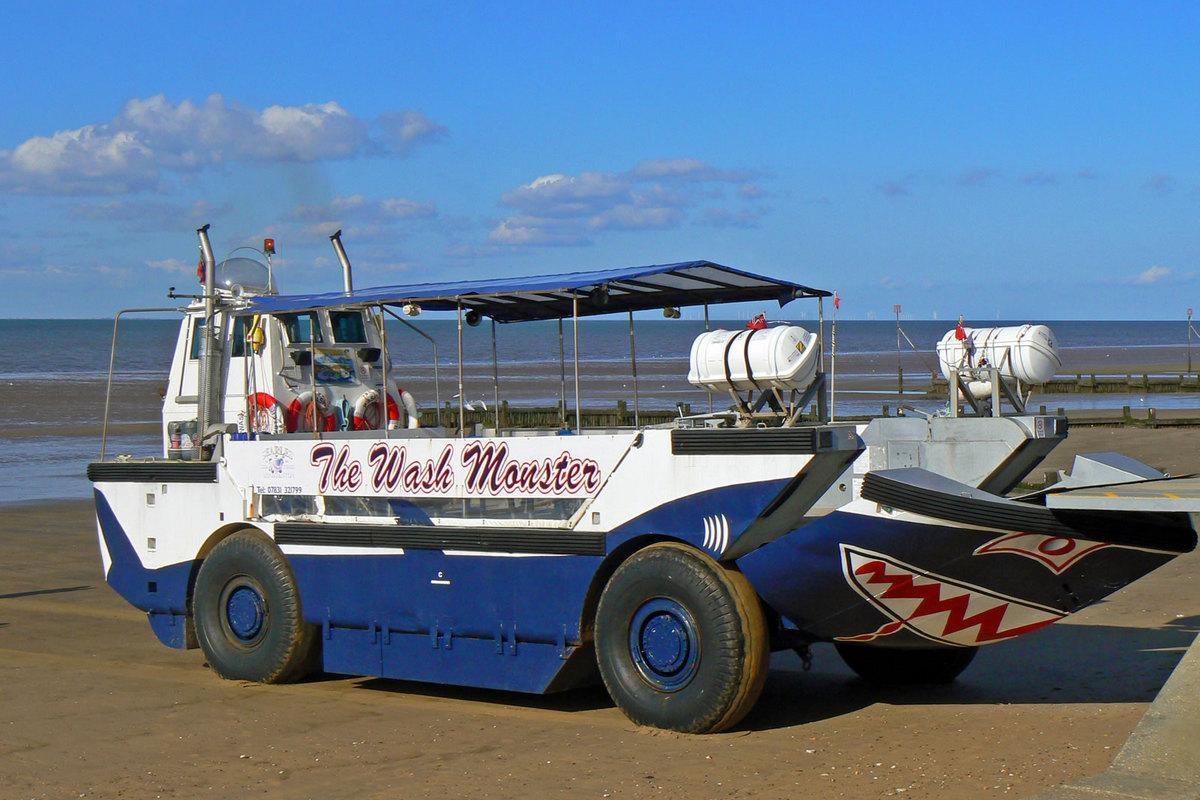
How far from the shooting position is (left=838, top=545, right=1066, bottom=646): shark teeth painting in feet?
23.8

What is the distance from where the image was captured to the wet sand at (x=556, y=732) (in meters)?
6.85

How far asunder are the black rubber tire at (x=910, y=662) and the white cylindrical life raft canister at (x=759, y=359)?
1.86 metres

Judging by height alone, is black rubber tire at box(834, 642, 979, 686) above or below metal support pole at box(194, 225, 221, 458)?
below

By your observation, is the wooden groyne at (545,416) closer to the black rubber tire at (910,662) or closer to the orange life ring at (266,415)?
the orange life ring at (266,415)

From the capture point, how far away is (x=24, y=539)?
1766cm

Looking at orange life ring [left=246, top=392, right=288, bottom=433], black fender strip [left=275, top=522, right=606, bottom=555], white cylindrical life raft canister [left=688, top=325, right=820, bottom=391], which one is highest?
white cylindrical life raft canister [left=688, top=325, right=820, bottom=391]

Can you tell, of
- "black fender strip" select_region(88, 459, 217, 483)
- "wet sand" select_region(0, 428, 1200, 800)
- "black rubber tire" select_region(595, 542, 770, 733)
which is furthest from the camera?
"black fender strip" select_region(88, 459, 217, 483)

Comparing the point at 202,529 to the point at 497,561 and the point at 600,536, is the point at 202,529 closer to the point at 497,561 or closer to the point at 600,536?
the point at 497,561

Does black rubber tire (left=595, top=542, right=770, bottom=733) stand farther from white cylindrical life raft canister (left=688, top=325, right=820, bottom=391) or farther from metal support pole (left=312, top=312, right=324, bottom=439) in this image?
metal support pole (left=312, top=312, right=324, bottom=439)

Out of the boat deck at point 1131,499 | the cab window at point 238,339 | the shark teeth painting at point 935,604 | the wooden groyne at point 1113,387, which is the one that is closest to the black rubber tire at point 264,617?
the cab window at point 238,339

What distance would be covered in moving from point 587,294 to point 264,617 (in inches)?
125

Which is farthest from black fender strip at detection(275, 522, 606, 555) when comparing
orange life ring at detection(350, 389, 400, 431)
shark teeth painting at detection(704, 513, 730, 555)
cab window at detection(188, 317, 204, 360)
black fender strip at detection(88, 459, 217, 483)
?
cab window at detection(188, 317, 204, 360)

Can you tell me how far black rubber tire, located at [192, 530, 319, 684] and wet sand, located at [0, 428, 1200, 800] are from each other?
21 cm

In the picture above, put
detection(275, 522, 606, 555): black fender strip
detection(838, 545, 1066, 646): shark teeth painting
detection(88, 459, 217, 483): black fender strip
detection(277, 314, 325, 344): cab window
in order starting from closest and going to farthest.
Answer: detection(838, 545, 1066, 646): shark teeth painting < detection(275, 522, 606, 555): black fender strip < detection(88, 459, 217, 483): black fender strip < detection(277, 314, 325, 344): cab window
